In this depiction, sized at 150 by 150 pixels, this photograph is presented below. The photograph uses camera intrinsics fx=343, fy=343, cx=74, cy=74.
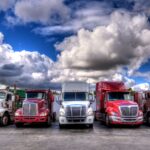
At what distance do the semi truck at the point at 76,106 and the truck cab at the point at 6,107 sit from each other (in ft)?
13.8

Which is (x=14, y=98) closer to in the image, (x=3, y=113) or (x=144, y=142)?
(x=3, y=113)

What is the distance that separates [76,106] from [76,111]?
34cm

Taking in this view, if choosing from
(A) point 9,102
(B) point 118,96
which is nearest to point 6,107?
(A) point 9,102

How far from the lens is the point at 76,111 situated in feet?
72.3

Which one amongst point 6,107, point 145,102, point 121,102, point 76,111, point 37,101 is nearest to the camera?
point 76,111

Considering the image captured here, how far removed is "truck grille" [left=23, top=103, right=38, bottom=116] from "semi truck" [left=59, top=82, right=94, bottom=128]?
6.12 ft

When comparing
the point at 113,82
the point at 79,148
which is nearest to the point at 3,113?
the point at 113,82

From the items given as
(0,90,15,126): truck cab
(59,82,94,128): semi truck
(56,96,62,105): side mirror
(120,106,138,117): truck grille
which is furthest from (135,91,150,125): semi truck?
(0,90,15,126): truck cab

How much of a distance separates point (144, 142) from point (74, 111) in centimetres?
721

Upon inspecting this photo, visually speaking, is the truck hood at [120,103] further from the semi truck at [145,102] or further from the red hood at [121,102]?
the semi truck at [145,102]

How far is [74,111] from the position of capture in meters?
22.0

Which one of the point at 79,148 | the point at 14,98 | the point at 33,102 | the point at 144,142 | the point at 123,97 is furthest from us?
the point at 14,98

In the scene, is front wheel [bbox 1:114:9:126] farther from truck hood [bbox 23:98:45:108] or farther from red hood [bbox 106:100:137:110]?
red hood [bbox 106:100:137:110]

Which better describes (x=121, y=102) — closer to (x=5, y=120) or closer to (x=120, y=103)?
(x=120, y=103)
